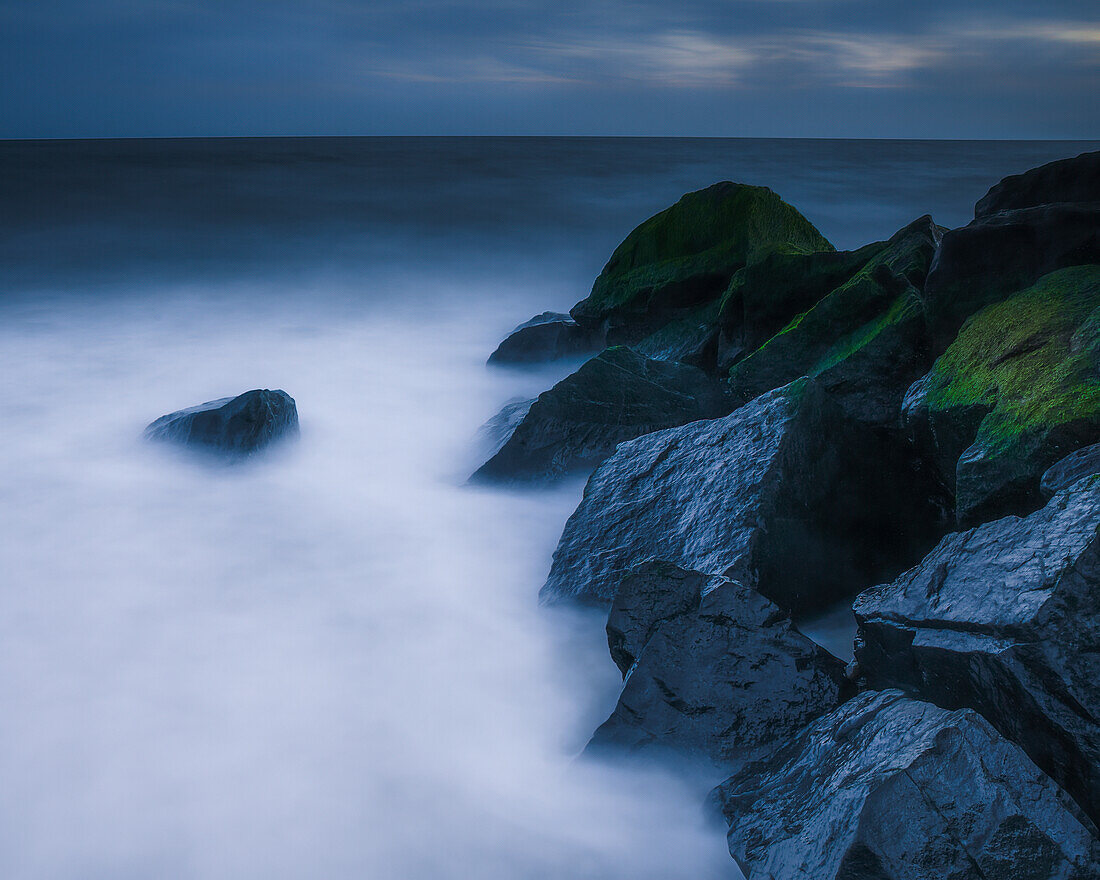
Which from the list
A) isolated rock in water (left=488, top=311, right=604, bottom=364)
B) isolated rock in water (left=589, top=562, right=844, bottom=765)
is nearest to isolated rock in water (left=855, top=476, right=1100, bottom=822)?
isolated rock in water (left=589, top=562, right=844, bottom=765)

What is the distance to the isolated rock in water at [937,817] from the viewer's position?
A: 6.36ft

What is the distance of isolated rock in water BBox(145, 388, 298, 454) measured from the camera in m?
5.94

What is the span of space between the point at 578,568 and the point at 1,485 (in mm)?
4597

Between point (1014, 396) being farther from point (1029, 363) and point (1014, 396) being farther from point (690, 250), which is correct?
point (690, 250)

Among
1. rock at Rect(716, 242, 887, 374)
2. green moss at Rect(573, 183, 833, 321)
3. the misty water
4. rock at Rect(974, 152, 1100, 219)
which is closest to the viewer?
the misty water

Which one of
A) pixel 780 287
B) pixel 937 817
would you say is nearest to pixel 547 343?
pixel 780 287

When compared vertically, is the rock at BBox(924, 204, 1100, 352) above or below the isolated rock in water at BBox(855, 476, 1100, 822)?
above

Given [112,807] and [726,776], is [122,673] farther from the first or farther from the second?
[726,776]

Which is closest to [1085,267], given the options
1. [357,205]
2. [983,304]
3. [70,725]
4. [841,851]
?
[983,304]

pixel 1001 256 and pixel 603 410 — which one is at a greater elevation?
pixel 1001 256

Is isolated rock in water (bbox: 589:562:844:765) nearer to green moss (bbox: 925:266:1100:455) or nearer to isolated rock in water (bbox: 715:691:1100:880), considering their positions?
isolated rock in water (bbox: 715:691:1100:880)

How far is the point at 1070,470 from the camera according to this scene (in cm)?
266

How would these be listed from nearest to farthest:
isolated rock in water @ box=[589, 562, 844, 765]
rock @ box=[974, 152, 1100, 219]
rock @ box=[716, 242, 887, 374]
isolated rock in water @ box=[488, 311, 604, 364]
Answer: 1. isolated rock in water @ box=[589, 562, 844, 765]
2. rock @ box=[974, 152, 1100, 219]
3. rock @ box=[716, 242, 887, 374]
4. isolated rock in water @ box=[488, 311, 604, 364]

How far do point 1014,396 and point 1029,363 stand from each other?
217 mm
